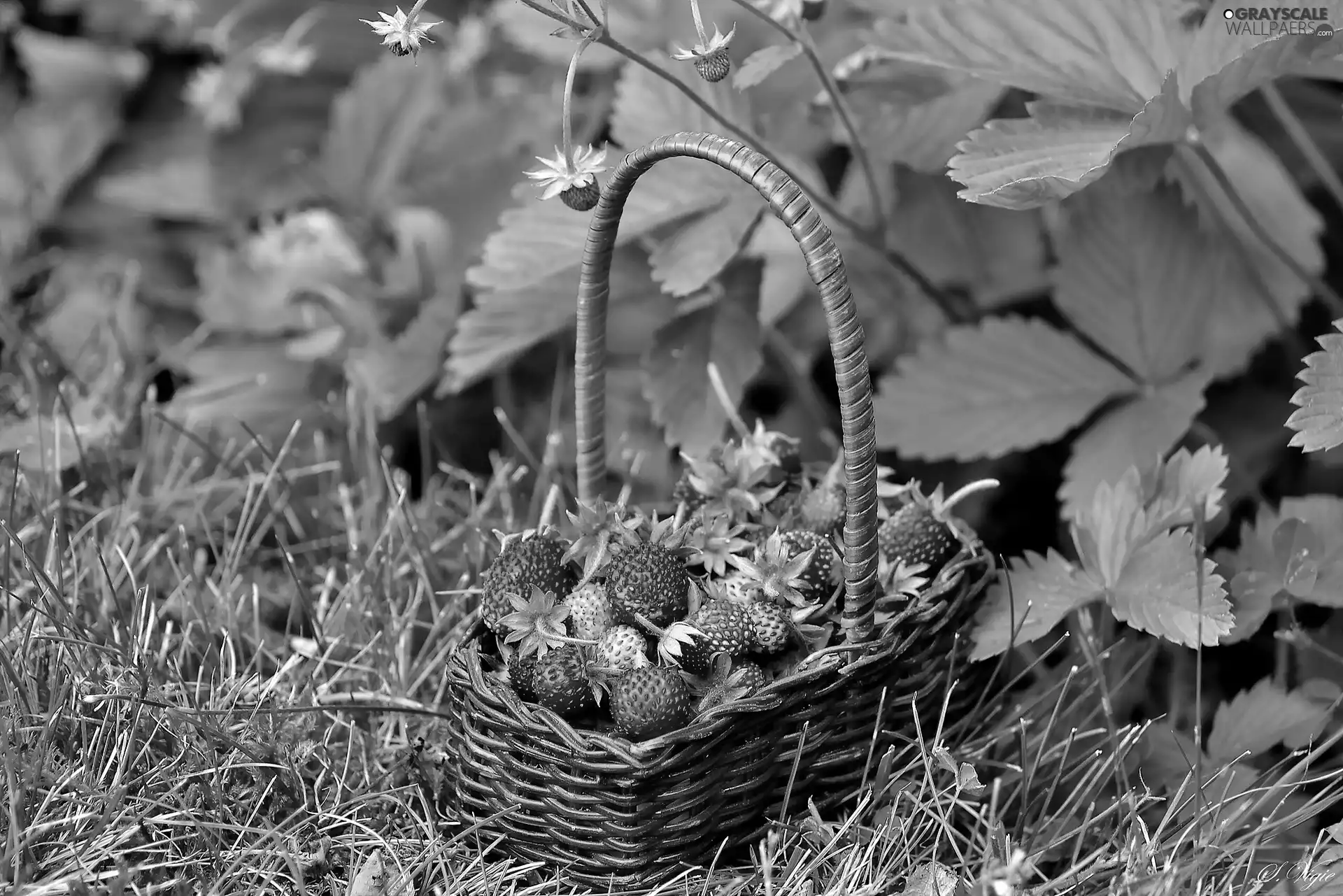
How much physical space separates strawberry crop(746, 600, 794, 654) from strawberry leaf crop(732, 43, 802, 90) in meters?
0.61

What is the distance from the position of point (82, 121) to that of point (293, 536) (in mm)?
1358

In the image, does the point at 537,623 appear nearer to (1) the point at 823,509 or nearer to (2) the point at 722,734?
(2) the point at 722,734

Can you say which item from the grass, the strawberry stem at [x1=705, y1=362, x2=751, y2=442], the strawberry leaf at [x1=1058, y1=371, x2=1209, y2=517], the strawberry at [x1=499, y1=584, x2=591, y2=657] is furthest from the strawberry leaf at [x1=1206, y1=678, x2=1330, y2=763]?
the strawberry at [x1=499, y1=584, x2=591, y2=657]

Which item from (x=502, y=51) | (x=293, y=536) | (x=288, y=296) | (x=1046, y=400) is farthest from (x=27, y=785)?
(x=502, y=51)

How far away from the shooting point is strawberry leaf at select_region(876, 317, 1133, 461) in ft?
5.02

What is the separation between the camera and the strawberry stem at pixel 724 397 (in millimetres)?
1467

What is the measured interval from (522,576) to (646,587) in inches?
5.1

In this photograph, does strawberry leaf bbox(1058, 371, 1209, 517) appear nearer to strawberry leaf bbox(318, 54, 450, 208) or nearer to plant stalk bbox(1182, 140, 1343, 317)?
plant stalk bbox(1182, 140, 1343, 317)

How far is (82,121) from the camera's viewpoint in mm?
2502

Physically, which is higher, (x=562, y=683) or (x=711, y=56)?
(x=711, y=56)

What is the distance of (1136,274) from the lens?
1565mm

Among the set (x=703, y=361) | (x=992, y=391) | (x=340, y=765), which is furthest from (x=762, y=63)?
(x=340, y=765)

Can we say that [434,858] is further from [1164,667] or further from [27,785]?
[1164,667]

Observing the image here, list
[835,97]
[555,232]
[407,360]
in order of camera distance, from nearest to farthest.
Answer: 1. [835,97]
2. [555,232]
3. [407,360]
